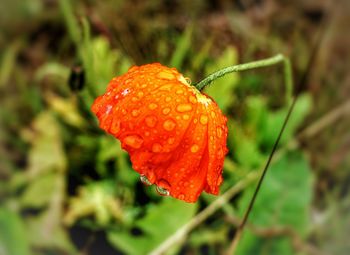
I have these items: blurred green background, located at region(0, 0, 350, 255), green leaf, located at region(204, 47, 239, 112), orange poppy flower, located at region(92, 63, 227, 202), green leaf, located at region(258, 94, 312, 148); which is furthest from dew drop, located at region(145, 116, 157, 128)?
green leaf, located at region(258, 94, 312, 148)

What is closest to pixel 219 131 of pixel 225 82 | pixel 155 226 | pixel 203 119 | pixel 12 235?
pixel 203 119

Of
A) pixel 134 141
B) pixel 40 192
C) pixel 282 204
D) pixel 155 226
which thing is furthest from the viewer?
pixel 40 192

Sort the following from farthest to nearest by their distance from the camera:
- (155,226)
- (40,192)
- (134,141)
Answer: (40,192), (155,226), (134,141)

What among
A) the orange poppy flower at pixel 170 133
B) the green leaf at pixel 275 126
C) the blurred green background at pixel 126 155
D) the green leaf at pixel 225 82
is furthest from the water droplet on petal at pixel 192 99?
the green leaf at pixel 275 126

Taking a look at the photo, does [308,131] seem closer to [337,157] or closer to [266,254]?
[337,157]

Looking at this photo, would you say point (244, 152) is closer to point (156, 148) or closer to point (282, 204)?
point (282, 204)
